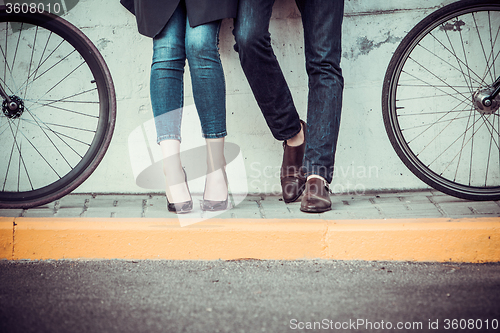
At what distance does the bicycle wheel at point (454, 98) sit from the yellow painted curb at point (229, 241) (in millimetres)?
571

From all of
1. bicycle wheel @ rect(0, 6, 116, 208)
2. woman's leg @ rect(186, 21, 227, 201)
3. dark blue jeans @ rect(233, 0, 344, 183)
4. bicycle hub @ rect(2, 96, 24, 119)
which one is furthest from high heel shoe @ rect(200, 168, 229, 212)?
bicycle hub @ rect(2, 96, 24, 119)

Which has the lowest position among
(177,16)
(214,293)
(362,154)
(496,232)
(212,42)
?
(214,293)

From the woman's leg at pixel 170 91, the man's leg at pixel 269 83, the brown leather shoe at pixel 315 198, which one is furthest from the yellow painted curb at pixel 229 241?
the man's leg at pixel 269 83

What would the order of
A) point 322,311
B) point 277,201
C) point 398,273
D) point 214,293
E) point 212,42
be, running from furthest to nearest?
point 277,201 → point 212,42 → point 398,273 → point 214,293 → point 322,311

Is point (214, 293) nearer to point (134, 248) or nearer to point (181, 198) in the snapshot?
point (134, 248)

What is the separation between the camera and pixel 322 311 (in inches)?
46.8

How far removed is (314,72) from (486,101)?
78 centimetres

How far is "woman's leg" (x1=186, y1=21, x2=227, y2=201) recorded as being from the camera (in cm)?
172

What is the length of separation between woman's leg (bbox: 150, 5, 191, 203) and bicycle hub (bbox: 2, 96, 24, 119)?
59 cm

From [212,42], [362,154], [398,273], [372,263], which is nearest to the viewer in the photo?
[398,273]

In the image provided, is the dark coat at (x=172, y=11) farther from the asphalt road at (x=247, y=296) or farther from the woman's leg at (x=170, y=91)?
the asphalt road at (x=247, y=296)

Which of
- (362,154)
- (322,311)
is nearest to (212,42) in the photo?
(362,154)

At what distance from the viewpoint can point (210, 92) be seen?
5.77 ft

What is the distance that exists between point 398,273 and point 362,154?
861 millimetres
